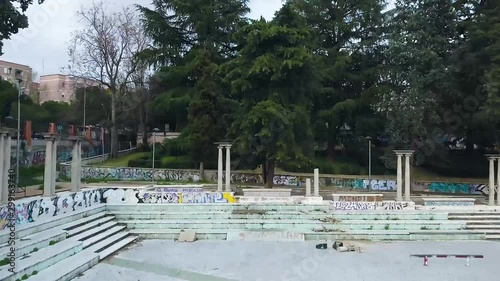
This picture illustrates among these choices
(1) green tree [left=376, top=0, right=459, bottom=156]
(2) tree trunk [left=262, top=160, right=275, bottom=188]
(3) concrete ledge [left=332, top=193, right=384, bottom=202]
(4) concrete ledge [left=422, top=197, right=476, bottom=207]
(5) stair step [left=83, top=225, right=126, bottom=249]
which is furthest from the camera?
(1) green tree [left=376, top=0, right=459, bottom=156]

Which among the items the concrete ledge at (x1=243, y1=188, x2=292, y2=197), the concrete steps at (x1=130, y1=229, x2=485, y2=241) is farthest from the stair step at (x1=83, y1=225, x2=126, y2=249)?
the concrete ledge at (x1=243, y1=188, x2=292, y2=197)

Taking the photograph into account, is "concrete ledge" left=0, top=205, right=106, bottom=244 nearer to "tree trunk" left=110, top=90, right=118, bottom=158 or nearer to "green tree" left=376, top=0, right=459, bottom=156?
"green tree" left=376, top=0, right=459, bottom=156

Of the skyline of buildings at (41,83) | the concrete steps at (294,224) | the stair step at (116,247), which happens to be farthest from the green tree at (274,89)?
the skyline of buildings at (41,83)

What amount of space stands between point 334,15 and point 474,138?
635 inches

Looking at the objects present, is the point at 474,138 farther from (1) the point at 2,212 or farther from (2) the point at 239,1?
(1) the point at 2,212

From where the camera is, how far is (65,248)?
51.6 ft

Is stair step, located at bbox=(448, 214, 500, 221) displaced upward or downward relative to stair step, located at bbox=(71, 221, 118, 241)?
upward

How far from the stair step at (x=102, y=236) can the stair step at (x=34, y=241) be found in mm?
867

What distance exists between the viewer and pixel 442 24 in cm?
3584

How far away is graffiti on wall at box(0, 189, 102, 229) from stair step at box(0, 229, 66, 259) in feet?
3.24

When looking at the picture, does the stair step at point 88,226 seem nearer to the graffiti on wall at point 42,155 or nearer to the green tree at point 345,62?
the graffiti on wall at point 42,155

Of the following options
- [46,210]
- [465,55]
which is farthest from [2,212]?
[465,55]

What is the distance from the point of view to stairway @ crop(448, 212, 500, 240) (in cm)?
2230

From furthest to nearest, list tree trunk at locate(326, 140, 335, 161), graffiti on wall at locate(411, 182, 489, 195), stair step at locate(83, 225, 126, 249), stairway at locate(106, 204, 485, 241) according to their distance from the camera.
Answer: tree trunk at locate(326, 140, 335, 161), graffiti on wall at locate(411, 182, 489, 195), stairway at locate(106, 204, 485, 241), stair step at locate(83, 225, 126, 249)
